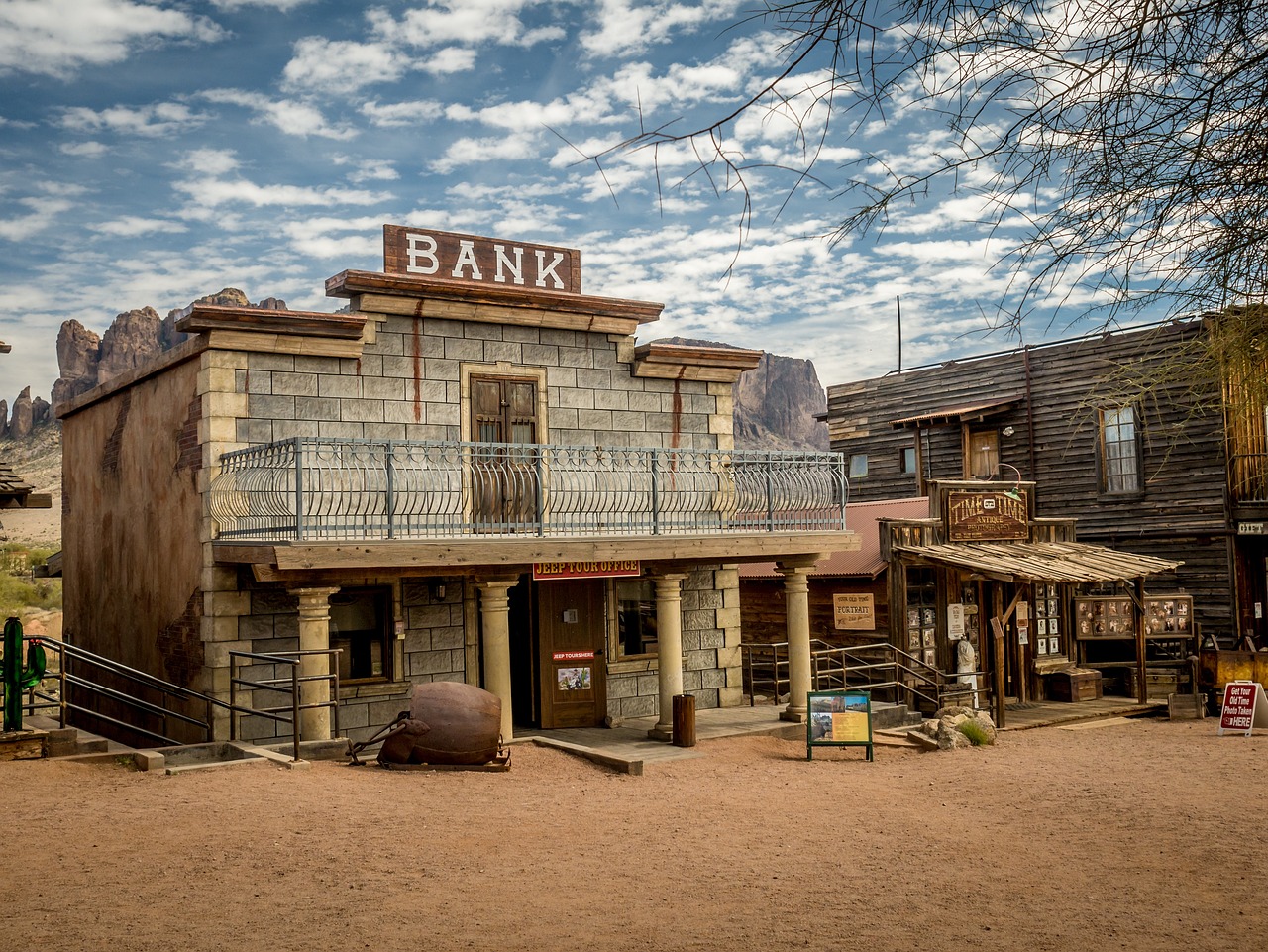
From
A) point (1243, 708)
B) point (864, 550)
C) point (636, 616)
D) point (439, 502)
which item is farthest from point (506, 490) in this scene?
point (1243, 708)

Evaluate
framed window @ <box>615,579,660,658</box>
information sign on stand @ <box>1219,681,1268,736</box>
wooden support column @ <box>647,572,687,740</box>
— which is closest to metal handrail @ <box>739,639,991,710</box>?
framed window @ <box>615,579,660,658</box>

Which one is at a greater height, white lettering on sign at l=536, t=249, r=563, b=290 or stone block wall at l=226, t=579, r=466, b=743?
white lettering on sign at l=536, t=249, r=563, b=290

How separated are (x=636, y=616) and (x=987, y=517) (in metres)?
7.20

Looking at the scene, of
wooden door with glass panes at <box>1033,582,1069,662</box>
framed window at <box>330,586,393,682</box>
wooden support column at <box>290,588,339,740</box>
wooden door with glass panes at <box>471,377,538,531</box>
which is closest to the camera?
wooden support column at <box>290,588,339,740</box>

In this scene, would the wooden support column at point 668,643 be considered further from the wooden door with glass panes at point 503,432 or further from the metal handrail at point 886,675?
the metal handrail at point 886,675

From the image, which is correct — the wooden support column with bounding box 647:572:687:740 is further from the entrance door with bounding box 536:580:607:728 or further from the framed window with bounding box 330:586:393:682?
the framed window with bounding box 330:586:393:682

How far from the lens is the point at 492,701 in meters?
13.3

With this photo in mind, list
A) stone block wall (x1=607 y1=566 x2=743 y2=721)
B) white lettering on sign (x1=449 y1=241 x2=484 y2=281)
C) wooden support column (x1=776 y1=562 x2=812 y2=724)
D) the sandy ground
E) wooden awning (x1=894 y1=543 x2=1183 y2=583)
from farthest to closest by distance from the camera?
wooden awning (x1=894 y1=543 x2=1183 y2=583) → stone block wall (x1=607 y1=566 x2=743 y2=721) → wooden support column (x1=776 y1=562 x2=812 y2=724) → white lettering on sign (x1=449 y1=241 x2=484 y2=281) → the sandy ground

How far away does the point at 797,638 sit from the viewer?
16.8 m

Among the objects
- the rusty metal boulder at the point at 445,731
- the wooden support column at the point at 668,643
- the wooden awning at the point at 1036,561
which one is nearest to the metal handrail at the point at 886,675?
the wooden awning at the point at 1036,561

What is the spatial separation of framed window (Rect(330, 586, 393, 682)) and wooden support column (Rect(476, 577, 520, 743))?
165 centimetres

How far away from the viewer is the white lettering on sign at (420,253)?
52.2 ft

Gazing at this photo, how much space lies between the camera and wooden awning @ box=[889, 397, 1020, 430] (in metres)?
27.1

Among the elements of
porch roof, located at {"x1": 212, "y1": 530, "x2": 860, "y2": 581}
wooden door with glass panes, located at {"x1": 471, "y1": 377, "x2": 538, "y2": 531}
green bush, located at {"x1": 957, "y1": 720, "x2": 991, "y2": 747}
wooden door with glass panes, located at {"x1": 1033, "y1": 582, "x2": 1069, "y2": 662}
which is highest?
wooden door with glass panes, located at {"x1": 471, "y1": 377, "x2": 538, "y2": 531}
